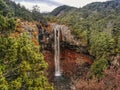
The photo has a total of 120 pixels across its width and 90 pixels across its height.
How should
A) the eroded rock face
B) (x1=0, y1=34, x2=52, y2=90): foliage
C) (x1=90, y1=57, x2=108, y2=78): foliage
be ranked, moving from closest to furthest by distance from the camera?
(x1=0, y1=34, x2=52, y2=90): foliage
(x1=90, y1=57, x2=108, y2=78): foliage
the eroded rock face

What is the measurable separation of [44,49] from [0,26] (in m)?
37.9

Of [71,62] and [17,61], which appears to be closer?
[17,61]

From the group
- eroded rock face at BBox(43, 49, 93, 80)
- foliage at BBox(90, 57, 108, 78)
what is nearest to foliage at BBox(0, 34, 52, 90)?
foliage at BBox(90, 57, 108, 78)

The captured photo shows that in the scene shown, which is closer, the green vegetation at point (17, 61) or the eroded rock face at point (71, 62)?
the green vegetation at point (17, 61)

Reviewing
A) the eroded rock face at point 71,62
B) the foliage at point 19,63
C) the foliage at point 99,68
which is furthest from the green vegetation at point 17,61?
the eroded rock face at point 71,62

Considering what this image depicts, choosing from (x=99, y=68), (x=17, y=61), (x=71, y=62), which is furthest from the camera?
(x=71, y=62)

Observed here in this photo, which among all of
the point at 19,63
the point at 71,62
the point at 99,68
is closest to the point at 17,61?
the point at 19,63

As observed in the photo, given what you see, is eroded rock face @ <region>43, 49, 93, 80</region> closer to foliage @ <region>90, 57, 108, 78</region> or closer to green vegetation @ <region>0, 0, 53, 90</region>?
foliage @ <region>90, 57, 108, 78</region>

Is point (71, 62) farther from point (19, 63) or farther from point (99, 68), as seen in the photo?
point (19, 63)

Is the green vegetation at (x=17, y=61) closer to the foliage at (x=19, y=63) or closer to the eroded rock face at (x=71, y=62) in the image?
the foliage at (x=19, y=63)

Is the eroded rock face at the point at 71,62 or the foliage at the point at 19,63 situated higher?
the foliage at the point at 19,63

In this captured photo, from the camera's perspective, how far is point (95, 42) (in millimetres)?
55812

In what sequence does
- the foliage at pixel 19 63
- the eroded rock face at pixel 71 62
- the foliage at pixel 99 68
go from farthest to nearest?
the eroded rock face at pixel 71 62 → the foliage at pixel 99 68 → the foliage at pixel 19 63

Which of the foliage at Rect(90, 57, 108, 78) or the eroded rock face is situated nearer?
the foliage at Rect(90, 57, 108, 78)
